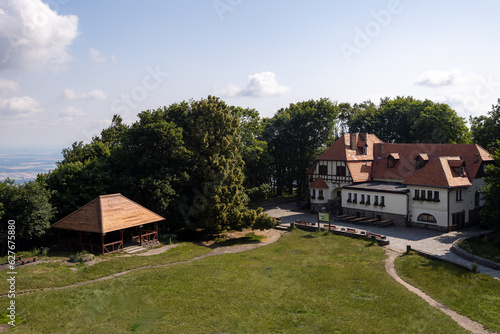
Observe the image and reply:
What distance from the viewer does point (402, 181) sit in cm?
4125

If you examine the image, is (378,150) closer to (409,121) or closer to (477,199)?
(409,121)

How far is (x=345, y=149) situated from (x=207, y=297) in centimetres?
3351

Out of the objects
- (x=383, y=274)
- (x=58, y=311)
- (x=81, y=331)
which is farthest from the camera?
(x=383, y=274)

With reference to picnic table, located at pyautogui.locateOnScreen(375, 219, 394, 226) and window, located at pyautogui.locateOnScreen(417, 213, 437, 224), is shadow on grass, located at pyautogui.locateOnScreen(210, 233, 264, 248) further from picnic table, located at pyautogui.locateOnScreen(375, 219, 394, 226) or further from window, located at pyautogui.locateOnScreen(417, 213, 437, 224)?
window, located at pyautogui.locateOnScreen(417, 213, 437, 224)

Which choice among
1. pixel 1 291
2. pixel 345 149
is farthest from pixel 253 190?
pixel 1 291

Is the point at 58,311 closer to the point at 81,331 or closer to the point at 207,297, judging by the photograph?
the point at 81,331

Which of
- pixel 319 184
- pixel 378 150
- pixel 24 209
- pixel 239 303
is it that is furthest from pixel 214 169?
pixel 378 150

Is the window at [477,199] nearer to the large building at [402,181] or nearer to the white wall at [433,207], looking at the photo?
Answer: the large building at [402,181]

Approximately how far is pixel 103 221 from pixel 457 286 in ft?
81.3

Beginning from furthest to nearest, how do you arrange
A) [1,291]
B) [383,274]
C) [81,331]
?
[383,274] → [1,291] → [81,331]

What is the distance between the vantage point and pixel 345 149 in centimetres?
4838

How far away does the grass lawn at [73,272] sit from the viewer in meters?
21.4

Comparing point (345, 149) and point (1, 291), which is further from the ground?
point (345, 149)

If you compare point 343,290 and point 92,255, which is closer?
point 343,290
